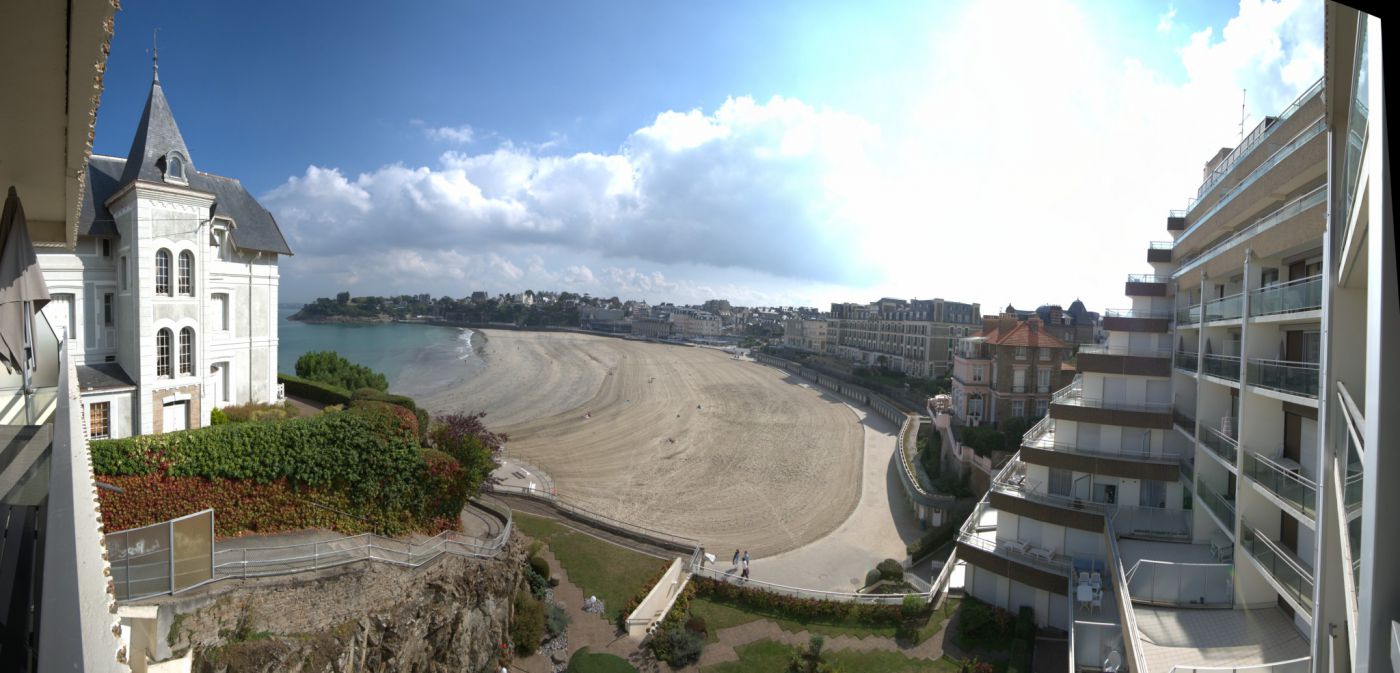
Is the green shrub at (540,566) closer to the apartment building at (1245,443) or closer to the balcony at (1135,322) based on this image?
the apartment building at (1245,443)

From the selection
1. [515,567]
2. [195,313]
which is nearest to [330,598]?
[515,567]

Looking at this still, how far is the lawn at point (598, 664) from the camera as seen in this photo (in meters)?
15.6

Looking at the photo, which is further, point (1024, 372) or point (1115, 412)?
point (1024, 372)

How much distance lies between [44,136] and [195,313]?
21401 millimetres

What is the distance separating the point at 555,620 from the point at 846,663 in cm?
929

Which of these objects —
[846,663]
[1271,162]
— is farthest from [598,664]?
[1271,162]

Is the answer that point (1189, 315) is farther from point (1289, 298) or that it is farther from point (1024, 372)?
point (1024, 372)

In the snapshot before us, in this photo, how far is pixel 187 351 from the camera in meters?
19.8

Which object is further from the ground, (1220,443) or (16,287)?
(16,287)

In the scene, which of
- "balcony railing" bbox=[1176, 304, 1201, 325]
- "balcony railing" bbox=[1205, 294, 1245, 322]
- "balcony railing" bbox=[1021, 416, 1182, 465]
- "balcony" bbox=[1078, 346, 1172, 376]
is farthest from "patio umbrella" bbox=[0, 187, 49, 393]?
"balcony" bbox=[1078, 346, 1172, 376]

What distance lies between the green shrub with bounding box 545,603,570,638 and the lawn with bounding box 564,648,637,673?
8.13ft

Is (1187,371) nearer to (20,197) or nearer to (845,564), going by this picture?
(845,564)

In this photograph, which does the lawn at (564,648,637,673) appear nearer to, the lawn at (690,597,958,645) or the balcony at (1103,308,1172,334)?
the lawn at (690,597,958,645)

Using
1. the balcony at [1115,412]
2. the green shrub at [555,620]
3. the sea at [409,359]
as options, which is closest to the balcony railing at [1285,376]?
the balcony at [1115,412]
